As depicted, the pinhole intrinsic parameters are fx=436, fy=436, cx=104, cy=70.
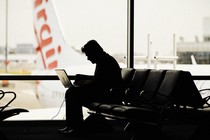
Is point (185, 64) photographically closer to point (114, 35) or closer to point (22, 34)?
point (114, 35)

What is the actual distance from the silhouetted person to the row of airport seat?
20cm

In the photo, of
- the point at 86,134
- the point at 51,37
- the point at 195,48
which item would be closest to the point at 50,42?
the point at 51,37

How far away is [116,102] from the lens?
220 inches

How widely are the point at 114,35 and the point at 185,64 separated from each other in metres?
1.50

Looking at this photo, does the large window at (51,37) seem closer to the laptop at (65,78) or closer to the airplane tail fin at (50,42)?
the airplane tail fin at (50,42)

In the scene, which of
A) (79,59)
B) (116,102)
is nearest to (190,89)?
(116,102)

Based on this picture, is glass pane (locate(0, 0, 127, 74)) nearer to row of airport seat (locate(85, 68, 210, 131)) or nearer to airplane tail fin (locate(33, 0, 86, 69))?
airplane tail fin (locate(33, 0, 86, 69))

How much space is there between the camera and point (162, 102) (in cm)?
494

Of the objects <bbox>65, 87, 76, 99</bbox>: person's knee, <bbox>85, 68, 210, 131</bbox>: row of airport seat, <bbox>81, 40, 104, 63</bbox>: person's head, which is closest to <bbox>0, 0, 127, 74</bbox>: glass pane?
<bbox>81, 40, 104, 63</bbox>: person's head

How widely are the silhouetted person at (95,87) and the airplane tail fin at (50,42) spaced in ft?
14.0

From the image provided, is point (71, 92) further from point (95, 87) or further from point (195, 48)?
point (195, 48)

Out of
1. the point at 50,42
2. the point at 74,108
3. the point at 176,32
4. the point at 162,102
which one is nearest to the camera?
the point at 162,102

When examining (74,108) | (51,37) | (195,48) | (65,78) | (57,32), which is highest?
(57,32)

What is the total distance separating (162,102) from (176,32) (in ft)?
11.3
